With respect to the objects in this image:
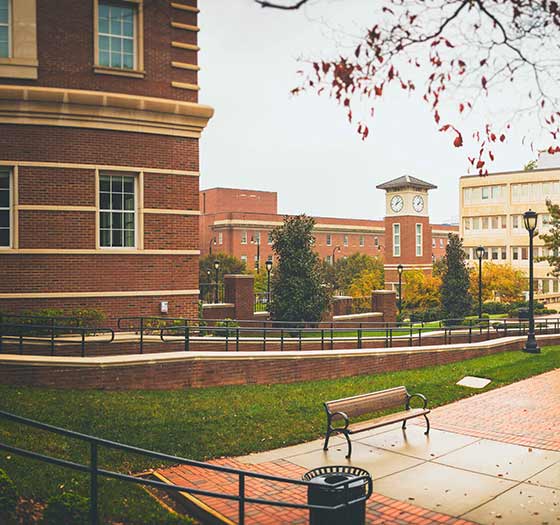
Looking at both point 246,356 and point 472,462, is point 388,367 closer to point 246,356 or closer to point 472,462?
point 246,356

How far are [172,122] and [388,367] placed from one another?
8.98m

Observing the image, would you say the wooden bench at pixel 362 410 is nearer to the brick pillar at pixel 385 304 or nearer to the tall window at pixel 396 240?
the brick pillar at pixel 385 304

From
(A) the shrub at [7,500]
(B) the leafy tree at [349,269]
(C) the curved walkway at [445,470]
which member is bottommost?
(C) the curved walkway at [445,470]

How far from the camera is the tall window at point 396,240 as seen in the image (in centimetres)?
6181

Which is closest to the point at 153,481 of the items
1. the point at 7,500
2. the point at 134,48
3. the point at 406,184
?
the point at 7,500

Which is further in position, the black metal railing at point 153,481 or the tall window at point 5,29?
the tall window at point 5,29

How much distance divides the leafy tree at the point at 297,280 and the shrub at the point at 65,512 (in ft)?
69.7

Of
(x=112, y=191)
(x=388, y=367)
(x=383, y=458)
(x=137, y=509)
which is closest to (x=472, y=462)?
(x=383, y=458)

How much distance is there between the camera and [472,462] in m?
9.21

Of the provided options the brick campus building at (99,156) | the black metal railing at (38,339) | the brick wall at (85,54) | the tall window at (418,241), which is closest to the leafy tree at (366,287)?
the tall window at (418,241)

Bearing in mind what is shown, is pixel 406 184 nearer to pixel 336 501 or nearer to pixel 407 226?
pixel 407 226

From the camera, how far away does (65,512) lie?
249 inches

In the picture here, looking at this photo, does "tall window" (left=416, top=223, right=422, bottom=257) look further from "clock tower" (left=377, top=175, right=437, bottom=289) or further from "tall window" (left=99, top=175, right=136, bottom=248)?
"tall window" (left=99, top=175, right=136, bottom=248)

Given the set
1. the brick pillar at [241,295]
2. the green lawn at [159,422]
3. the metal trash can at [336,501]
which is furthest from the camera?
the brick pillar at [241,295]
